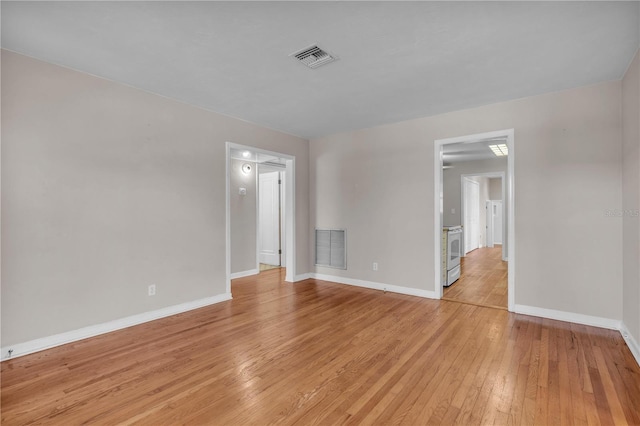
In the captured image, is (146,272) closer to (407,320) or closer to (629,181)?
(407,320)

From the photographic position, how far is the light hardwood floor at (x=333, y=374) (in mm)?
1876

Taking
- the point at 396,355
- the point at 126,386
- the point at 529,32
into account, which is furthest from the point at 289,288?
the point at 529,32

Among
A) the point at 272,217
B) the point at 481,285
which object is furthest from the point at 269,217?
the point at 481,285

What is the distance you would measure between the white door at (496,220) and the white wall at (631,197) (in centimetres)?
889

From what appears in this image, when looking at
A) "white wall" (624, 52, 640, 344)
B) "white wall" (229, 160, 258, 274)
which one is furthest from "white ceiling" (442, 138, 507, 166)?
"white wall" (229, 160, 258, 274)

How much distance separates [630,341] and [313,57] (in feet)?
12.7

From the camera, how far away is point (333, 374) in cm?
233

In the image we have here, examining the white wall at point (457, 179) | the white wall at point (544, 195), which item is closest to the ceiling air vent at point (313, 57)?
the white wall at point (544, 195)

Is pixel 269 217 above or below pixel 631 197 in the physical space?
below

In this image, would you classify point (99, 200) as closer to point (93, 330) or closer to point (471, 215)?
point (93, 330)

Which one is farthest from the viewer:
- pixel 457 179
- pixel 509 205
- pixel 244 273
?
pixel 457 179

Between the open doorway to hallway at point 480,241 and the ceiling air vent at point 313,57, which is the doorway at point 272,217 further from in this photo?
the ceiling air vent at point 313,57

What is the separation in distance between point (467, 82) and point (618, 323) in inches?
117

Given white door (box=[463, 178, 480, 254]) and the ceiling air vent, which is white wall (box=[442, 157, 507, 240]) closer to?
white door (box=[463, 178, 480, 254])
